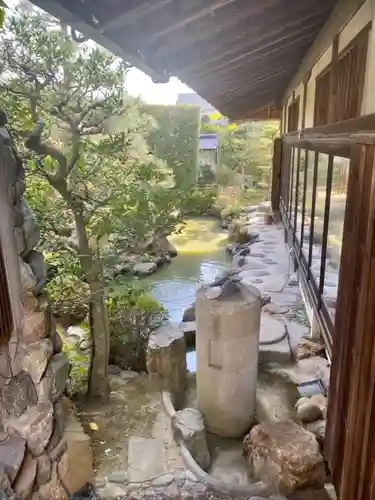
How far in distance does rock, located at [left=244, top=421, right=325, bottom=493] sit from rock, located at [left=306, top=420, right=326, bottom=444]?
0.23m

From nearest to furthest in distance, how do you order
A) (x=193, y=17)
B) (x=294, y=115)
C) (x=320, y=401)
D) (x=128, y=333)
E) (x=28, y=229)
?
(x=193, y=17)
(x=28, y=229)
(x=320, y=401)
(x=128, y=333)
(x=294, y=115)

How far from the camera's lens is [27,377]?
3.38 meters

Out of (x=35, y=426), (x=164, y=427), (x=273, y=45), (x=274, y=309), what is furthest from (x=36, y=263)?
(x=274, y=309)

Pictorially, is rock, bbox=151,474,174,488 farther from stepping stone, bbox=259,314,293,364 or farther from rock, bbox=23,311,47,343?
stepping stone, bbox=259,314,293,364

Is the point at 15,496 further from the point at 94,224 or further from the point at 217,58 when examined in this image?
the point at 217,58

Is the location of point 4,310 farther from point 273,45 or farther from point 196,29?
point 273,45

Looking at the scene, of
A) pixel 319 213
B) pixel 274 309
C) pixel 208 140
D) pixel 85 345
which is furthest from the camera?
pixel 208 140

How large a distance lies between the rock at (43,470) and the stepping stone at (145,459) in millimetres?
739

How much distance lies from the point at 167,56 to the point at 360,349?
2617 millimetres

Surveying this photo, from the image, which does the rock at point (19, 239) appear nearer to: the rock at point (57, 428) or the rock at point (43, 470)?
the rock at point (57, 428)

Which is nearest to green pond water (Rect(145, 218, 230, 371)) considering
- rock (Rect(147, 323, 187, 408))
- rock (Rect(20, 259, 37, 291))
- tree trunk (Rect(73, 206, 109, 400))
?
rock (Rect(147, 323, 187, 408))

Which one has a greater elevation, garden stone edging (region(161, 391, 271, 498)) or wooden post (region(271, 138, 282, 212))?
wooden post (region(271, 138, 282, 212))

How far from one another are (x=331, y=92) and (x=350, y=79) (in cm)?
75

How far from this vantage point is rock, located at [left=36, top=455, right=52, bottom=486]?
134 inches
